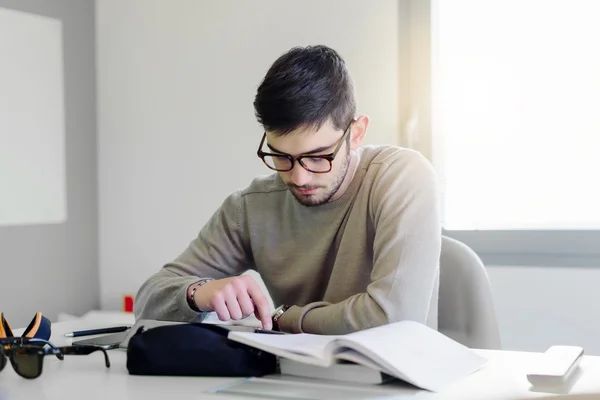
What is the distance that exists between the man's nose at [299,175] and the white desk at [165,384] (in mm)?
515

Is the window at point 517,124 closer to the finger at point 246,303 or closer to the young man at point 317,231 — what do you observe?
the young man at point 317,231

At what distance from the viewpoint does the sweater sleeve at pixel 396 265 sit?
1380mm

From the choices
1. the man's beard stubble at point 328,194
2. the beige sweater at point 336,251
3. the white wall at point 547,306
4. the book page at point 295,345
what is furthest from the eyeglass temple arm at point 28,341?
the white wall at point 547,306

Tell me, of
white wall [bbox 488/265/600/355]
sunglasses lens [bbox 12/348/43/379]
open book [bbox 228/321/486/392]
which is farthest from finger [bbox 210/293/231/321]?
white wall [bbox 488/265/600/355]

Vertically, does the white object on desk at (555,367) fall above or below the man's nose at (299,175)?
below

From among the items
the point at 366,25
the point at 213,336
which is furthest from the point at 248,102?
the point at 213,336

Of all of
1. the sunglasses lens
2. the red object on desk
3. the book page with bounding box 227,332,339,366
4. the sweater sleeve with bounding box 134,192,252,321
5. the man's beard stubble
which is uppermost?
the man's beard stubble

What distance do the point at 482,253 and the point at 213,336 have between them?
1604 millimetres

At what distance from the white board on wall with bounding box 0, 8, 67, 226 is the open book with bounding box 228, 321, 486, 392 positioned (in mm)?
2078

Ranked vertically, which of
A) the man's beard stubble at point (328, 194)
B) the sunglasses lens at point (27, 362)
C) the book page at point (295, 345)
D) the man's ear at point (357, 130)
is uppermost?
the man's ear at point (357, 130)

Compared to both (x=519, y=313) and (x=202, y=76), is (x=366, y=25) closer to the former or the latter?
(x=202, y=76)

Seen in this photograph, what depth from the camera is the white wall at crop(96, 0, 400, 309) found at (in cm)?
271

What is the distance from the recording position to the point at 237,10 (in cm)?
296

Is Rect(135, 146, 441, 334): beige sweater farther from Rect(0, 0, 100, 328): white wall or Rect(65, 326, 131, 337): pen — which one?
Rect(0, 0, 100, 328): white wall
